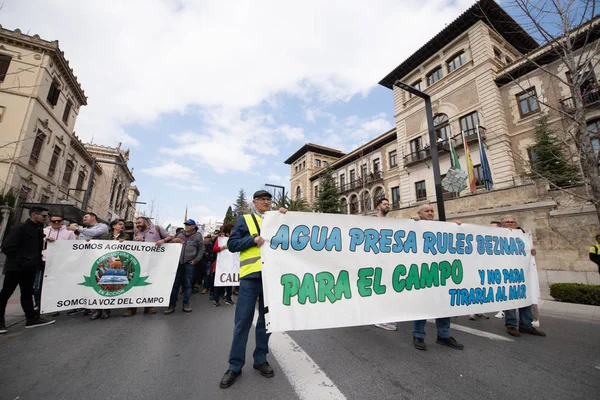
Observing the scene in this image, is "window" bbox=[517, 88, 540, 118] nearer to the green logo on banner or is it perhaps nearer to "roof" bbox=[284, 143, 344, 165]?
the green logo on banner

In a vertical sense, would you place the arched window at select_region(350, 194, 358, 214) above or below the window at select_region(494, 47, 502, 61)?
below

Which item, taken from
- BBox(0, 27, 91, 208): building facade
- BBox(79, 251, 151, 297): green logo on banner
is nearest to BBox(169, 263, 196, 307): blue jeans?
BBox(79, 251, 151, 297): green logo on banner

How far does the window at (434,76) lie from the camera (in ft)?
76.5

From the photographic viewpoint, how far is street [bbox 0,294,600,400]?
2447 mm

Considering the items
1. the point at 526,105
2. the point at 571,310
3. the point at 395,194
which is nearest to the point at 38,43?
the point at 571,310

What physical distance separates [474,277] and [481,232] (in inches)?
31.9

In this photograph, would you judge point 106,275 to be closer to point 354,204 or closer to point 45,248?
point 45,248

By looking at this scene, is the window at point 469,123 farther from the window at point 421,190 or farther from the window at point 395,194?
the window at point 395,194

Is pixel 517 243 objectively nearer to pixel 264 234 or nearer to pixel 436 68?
pixel 264 234

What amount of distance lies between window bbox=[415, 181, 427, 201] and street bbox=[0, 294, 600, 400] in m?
19.4

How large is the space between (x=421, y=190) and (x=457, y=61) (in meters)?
11.2

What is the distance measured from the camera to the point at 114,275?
527 centimetres

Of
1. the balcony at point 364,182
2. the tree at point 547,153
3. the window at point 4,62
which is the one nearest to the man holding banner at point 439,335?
the tree at point 547,153

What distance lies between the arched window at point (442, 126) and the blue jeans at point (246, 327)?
2316 cm
